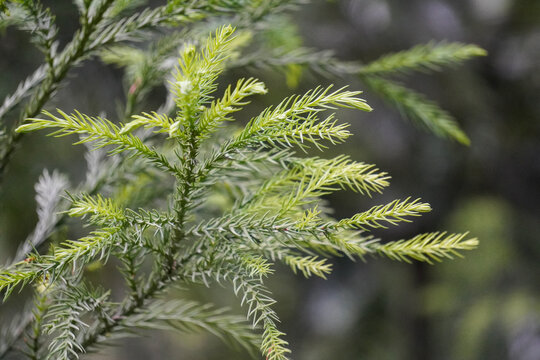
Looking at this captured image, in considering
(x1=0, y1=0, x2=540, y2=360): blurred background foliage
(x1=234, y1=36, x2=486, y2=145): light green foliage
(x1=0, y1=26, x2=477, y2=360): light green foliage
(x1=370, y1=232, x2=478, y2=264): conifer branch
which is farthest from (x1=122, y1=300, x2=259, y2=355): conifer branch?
(x1=0, y1=0, x2=540, y2=360): blurred background foliage

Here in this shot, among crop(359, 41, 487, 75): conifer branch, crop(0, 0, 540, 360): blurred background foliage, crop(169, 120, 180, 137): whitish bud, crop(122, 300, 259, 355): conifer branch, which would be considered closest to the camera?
crop(169, 120, 180, 137): whitish bud

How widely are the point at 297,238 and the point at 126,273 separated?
197 mm

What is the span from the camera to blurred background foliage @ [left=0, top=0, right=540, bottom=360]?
139 centimetres

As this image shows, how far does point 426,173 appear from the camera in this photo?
1.76 metres

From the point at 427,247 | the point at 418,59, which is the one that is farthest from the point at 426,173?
the point at 427,247

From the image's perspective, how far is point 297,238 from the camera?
43 cm

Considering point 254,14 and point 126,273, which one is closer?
point 126,273

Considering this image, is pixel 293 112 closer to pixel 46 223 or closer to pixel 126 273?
pixel 126 273

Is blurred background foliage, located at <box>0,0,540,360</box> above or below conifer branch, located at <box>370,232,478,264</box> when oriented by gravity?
below

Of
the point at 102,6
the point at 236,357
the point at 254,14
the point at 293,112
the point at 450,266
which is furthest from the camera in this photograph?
the point at 236,357

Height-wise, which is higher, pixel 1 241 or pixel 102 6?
pixel 102 6

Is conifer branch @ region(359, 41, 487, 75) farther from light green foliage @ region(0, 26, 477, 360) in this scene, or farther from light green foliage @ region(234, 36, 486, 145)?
light green foliage @ region(0, 26, 477, 360)

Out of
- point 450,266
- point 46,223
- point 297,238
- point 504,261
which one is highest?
point 297,238

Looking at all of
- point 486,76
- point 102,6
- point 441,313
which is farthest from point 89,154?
point 486,76
